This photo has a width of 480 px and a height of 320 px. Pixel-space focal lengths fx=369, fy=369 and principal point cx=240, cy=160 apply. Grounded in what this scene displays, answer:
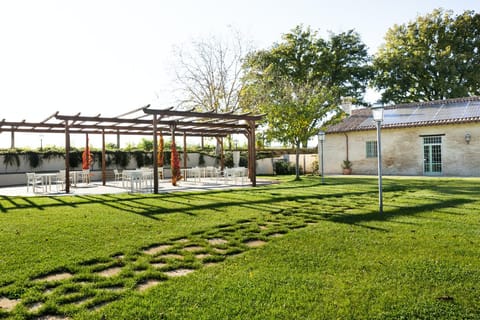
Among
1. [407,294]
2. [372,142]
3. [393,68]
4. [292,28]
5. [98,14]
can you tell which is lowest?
[407,294]

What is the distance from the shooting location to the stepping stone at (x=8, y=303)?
294 cm

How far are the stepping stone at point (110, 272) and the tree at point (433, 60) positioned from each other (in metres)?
29.7

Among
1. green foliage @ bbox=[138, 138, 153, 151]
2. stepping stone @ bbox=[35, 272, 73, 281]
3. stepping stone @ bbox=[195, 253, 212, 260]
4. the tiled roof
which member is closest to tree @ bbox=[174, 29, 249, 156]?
green foliage @ bbox=[138, 138, 153, 151]

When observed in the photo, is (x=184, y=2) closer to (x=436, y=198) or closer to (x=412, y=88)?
(x=436, y=198)

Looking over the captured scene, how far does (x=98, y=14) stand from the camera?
1166 centimetres

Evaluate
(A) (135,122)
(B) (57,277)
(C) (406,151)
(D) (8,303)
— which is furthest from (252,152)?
(D) (8,303)

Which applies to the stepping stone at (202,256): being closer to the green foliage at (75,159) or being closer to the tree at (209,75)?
the green foliage at (75,159)

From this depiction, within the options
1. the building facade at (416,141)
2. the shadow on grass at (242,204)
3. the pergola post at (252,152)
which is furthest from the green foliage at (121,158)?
the building facade at (416,141)

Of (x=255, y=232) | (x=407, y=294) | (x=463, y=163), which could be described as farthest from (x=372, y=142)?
(x=407, y=294)

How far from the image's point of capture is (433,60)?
28609 millimetres

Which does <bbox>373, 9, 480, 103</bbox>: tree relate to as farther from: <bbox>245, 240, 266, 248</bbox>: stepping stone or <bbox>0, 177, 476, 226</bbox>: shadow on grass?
<bbox>245, 240, 266, 248</bbox>: stepping stone

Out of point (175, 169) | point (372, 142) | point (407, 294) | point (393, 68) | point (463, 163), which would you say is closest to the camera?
point (407, 294)

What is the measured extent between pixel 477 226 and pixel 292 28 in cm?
2847

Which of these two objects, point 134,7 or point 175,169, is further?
point 175,169
